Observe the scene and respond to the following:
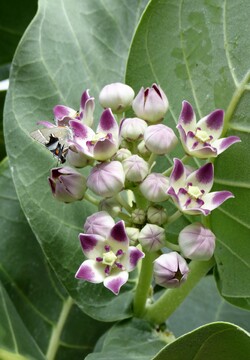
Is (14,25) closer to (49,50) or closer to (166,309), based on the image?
(49,50)

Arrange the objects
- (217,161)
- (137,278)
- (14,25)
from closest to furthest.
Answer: (217,161)
(137,278)
(14,25)

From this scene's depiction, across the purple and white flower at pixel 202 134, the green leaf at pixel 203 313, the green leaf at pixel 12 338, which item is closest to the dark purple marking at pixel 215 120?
the purple and white flower at pixel 202 134

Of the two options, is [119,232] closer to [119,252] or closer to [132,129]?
[119,252]

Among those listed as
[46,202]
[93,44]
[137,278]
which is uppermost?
[93,44]

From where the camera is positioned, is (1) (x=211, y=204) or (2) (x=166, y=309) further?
(2) (x=166, y=309)

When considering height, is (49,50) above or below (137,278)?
above

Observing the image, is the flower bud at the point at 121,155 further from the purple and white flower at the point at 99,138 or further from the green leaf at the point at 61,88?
the green leaf at the point at 61,88

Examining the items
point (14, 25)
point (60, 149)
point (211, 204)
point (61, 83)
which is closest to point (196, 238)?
point (211, 204)
